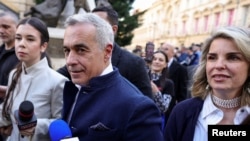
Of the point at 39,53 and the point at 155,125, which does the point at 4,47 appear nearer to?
the point at 39,53

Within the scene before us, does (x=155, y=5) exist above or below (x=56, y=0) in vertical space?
above

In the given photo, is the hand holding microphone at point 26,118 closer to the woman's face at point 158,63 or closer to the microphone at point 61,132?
the microphone at point 61,132

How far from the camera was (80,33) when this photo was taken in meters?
1.63

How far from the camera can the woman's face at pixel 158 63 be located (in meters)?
4.80

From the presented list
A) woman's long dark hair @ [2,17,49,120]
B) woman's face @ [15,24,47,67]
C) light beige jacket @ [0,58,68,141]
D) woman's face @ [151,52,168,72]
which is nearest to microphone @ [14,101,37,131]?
light beige jacket @ [0,58,68,141]

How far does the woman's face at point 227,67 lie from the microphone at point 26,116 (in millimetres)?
1079

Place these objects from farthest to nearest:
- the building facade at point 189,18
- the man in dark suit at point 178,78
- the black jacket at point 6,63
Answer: the building facade at point 189,18
the man in dark suit at point 178,78
the black jacket at point 6,63

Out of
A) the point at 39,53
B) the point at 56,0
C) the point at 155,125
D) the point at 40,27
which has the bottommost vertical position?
the point at 155,125

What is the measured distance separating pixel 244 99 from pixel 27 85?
1.51 meters

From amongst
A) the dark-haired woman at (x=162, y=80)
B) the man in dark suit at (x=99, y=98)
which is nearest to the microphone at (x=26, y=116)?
the man in dark suit at (x=99, y=98)

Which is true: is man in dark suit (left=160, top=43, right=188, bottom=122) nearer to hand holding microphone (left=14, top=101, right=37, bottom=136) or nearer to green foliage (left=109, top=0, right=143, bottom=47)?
hand holding microphone (left=14, top=101, right=37, bottom=136)

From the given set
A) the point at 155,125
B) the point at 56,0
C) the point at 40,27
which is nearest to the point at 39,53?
the point at 40,27

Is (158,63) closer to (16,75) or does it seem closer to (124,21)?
(16,75)

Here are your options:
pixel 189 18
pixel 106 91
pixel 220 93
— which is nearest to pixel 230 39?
pixel 220 93
